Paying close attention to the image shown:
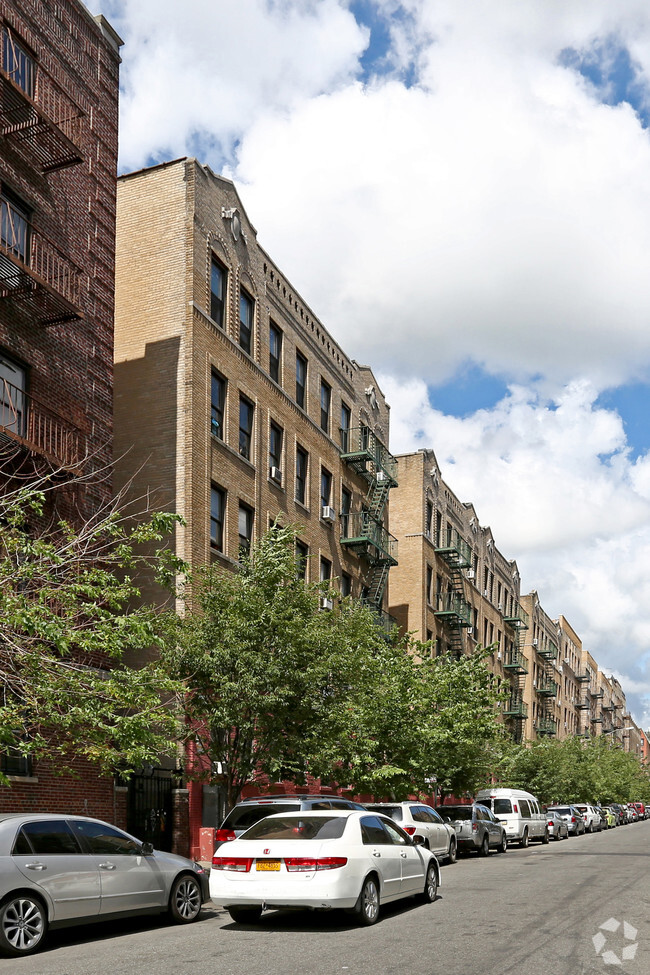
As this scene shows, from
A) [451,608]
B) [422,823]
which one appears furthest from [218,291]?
[451,608]

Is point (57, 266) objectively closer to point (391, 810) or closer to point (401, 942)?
point (391, 810)

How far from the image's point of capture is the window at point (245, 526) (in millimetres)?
→ 29172

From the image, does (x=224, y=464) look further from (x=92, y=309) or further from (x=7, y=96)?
(x=7, y=96)

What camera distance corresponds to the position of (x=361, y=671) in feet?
73.4

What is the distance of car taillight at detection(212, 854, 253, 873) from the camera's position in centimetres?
1306

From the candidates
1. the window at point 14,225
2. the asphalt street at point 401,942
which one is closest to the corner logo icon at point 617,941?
the asphalt street at point 401,942

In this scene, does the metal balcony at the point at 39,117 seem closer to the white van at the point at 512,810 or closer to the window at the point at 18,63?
the window at the point at 18,63

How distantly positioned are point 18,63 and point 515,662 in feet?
181

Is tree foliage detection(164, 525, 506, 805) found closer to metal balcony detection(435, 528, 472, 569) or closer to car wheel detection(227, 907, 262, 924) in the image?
car wheel detection(227, 907, 262, 924)

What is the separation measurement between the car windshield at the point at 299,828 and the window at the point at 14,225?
11389 mm

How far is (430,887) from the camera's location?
53.0 ft

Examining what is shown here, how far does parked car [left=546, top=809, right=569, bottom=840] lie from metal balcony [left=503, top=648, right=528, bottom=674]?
1959 centimetres

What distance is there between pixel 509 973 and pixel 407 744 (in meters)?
16.8

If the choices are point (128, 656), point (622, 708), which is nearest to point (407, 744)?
point (128, 656)
